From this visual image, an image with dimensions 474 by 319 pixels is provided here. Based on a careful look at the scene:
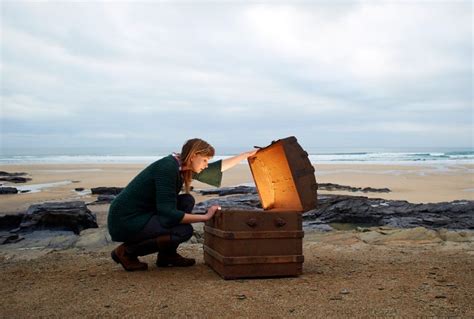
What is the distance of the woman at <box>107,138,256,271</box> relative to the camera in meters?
4.64

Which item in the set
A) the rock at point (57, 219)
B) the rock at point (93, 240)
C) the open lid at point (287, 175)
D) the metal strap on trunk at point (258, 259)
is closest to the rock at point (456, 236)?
the open lid at point (287, 175)

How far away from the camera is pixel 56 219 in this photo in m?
8.29

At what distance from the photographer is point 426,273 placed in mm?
4781

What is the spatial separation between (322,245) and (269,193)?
1.81 m

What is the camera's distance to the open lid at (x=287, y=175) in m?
4.87

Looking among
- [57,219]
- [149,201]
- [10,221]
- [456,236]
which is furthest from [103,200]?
[456,236]

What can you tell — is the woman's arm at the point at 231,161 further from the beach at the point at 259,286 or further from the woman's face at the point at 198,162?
the beach at the point at 259,286

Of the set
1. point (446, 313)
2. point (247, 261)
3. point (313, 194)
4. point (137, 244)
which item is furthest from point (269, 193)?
point (446, 313)

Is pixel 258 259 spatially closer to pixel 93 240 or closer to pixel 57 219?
pixel 93 240

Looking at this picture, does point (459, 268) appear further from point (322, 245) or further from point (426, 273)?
point (322, 245)

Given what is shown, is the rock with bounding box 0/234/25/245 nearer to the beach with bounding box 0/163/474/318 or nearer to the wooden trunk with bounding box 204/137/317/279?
the beach with bounding box 0/163/474/318

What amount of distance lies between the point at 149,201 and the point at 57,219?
13.7ft

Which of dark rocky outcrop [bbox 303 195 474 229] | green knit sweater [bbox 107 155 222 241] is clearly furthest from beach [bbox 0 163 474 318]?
dark rocky outcrop [bbox 303 195 474 229]

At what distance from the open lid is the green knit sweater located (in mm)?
1034
